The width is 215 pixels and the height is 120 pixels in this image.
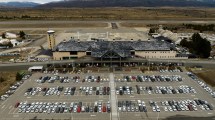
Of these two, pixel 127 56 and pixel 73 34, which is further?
pixel 73 34

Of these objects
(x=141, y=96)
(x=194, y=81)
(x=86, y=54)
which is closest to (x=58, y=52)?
(x=86, y=54)

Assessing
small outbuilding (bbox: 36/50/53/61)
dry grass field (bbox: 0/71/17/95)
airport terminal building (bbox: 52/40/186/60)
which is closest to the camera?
dry grass field (bbox: 0/71/17/95)

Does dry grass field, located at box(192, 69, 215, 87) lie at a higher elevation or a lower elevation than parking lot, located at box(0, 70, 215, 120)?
higher

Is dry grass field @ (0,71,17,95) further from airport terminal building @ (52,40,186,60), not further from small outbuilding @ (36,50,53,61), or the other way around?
airport terminal building @ (52,40,186,60)

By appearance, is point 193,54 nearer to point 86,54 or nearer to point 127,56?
point 127,56

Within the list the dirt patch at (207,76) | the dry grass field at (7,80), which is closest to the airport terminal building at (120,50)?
the dirt patch at (207,76)

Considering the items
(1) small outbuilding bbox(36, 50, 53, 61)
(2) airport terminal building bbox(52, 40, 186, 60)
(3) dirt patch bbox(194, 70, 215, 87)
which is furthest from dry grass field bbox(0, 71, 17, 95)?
(3) dirt patch bbox(194, 70, 215, 87)
